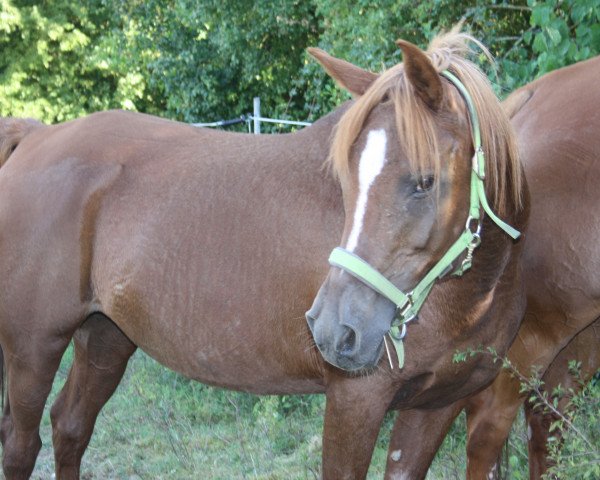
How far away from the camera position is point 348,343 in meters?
2.38

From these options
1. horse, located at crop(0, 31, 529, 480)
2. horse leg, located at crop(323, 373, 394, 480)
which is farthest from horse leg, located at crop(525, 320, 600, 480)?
horse leg, located at crop(323, 373, 394, 480)

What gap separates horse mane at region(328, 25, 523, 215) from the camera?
2.45m

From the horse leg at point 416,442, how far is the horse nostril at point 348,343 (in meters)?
1.04

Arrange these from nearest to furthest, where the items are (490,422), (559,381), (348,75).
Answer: (348,75), (490,422), (559,381)

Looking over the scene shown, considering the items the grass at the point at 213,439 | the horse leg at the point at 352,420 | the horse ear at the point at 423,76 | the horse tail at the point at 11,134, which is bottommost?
the grass at the point at 213,439

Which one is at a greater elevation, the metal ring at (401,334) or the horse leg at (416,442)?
the metal ring at (401,334)

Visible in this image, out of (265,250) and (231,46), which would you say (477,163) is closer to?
(265,250)

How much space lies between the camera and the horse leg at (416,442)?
3.31 metres

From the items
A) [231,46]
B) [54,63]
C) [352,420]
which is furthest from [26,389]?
[54,63]

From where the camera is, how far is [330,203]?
3.08 meters

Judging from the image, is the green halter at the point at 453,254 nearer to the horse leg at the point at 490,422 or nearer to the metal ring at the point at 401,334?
the metal ring at the point at 401,334

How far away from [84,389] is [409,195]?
8.01ft

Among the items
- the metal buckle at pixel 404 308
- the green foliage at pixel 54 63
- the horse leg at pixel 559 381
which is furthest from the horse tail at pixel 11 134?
the green foliage at pixel 54 63

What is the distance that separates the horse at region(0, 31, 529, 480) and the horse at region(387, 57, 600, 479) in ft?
0.83
